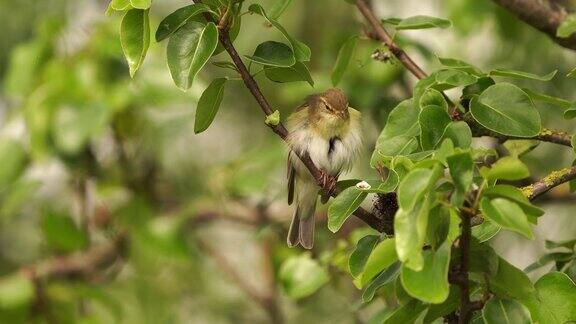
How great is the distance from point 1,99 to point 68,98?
3.88 feet

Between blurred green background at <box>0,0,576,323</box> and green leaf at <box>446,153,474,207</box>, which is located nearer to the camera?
green leaf at <box>446,153,474,207</box>

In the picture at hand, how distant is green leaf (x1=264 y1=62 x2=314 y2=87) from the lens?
5.40ft

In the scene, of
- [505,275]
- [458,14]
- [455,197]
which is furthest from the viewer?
[458,14]

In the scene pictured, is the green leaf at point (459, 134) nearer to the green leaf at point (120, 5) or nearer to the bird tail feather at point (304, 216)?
the green leaf at point (120, 5)

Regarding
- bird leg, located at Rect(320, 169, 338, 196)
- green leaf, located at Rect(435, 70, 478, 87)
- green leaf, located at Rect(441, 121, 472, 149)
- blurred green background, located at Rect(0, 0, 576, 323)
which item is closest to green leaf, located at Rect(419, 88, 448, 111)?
green leaf, located at Rect(435, 70, 478, 87)

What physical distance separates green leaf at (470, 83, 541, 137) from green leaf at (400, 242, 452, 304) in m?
0.34

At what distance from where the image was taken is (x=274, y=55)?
159 cm

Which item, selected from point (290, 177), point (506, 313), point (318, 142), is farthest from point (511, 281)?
point (290, 177)

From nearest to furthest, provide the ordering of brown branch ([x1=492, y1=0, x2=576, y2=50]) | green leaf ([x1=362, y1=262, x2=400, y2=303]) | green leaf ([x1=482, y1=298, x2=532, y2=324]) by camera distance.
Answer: green leaf ([x1=482, y1=298, x2=532, y2=324]) → green leaf ([x1=362, y1=262, x2=400, y2=303]) → brown branch ([x1=492, y1=0, x2=576, y2=50])

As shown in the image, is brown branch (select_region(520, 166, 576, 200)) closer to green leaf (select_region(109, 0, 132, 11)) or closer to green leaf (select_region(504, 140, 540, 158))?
green leaf (select_region(504, 140, 540, 158))

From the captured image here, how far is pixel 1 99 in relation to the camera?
4.42 m

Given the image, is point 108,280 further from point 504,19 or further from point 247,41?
point 504,19

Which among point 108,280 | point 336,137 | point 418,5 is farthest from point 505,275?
point 418,5

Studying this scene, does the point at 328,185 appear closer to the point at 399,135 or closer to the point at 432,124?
the point at 399,135
